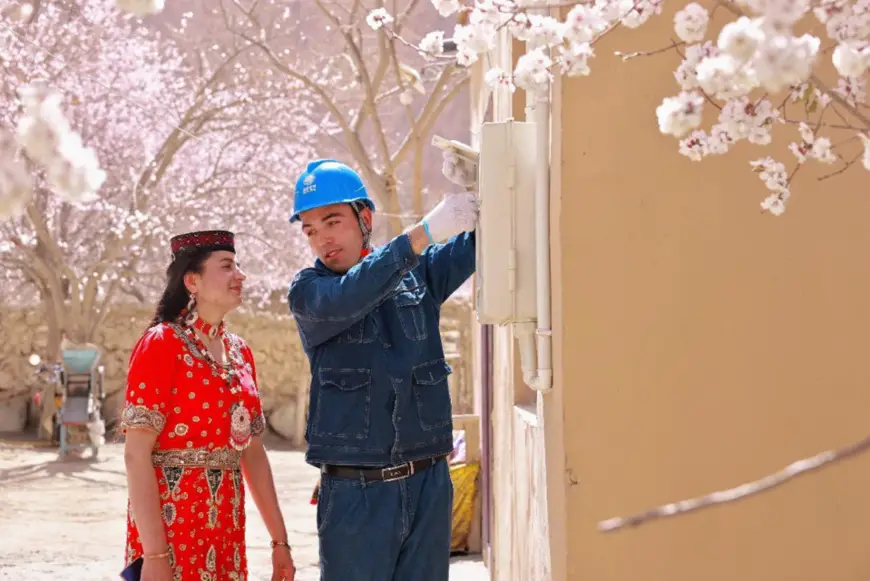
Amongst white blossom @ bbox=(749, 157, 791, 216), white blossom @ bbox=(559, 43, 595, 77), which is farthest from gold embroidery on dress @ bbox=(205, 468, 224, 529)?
white blossom @ bbox=(749, 157, 791, 216)

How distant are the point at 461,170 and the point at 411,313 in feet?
1.33

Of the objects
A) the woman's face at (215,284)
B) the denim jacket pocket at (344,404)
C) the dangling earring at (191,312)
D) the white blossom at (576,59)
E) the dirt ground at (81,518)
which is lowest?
the dirt ground at (81,518)

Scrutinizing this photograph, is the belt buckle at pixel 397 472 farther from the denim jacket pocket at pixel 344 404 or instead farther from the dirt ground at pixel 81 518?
the dirt ground at pixel 81 518

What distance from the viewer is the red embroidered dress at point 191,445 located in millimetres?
3232

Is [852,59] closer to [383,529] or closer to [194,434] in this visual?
[383,529]

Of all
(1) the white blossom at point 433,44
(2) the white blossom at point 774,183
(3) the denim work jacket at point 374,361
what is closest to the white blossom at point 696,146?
(2) the white blossom at point 774,183

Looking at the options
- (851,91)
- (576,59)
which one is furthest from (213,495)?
(851,91)

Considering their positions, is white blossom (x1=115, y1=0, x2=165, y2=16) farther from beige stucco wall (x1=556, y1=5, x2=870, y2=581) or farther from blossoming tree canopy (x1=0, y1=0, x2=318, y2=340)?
blossoming tree canopy (x1=0, y1=0, x2=318, y2=340)

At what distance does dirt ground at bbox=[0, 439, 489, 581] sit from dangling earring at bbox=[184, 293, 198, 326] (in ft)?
12.6

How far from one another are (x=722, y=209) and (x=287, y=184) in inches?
687

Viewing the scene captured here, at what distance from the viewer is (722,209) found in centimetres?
278

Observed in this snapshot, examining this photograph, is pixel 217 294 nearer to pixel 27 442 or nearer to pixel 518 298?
pixel 518 298

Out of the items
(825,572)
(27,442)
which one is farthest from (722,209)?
(27,442)

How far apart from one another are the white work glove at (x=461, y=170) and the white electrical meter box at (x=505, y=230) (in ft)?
0.91
